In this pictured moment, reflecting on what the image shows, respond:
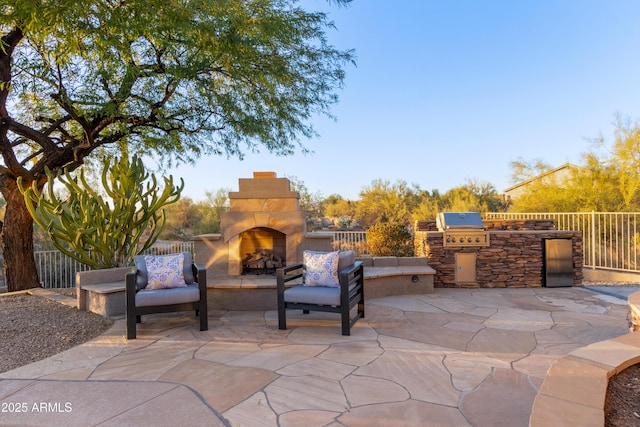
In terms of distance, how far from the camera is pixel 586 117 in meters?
10.7

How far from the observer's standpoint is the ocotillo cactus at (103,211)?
547 cm

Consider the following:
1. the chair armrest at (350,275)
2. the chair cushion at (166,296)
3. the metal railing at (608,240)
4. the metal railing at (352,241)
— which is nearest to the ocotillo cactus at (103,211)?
the chair cushion at (166,296)

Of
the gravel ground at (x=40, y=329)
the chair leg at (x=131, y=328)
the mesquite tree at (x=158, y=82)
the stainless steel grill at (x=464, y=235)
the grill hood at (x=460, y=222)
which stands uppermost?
the mesquite tree at (x=158, y=82)

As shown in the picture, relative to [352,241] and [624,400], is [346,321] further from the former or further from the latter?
[352,241]

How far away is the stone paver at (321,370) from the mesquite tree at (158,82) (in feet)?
12.7

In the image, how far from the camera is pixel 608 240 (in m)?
9.22

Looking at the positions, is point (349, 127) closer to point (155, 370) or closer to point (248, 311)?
point (248, 311)

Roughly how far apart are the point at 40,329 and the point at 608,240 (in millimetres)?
12172

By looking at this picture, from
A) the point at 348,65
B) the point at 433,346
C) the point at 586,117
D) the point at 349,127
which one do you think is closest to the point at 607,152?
the point at 586,117

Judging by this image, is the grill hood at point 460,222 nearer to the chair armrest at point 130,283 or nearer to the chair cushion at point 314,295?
the chair cushion at point 314,295

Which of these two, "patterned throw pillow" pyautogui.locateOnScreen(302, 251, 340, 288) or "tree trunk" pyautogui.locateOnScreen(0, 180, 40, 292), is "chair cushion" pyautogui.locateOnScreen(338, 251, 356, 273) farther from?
"tree trunk" pyautogui.locateOnScreen(0, 180, 40, 292)

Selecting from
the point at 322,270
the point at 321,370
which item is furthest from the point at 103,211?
the point at 321,370

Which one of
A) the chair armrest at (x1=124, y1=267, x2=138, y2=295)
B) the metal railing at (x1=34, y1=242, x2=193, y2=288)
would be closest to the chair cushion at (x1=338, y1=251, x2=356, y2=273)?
the chair armrest at (x1=124, y1=267, x2=138, y2=295)

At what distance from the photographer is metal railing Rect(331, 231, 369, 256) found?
8648 mm
